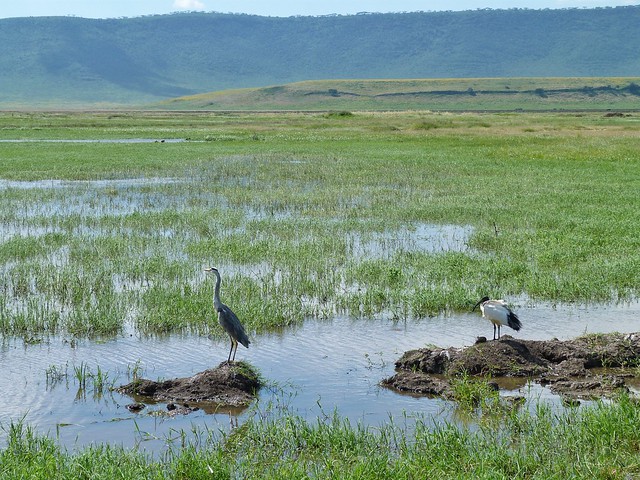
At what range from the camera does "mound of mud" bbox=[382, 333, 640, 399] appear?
35.5 feet

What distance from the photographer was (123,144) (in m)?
51.4

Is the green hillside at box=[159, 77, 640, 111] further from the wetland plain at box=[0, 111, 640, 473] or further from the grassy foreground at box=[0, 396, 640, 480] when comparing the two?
the grassy foreground at box=[0, 396, 640, 480]

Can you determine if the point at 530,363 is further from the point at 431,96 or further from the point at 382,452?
the point at 431,96

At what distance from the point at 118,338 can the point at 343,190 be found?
683 inches

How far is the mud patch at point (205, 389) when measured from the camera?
1035cm

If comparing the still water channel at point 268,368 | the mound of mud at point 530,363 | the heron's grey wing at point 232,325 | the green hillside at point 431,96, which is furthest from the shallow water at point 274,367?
the green hillside at point 431,96

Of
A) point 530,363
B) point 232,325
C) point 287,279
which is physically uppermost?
point 232,325

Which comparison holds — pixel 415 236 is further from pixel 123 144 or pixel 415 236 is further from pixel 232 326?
pixel 123 144

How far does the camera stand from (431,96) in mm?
157250

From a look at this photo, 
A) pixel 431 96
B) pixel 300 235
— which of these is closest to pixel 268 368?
pixel 300 235

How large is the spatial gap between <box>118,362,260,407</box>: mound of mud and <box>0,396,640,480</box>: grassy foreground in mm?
909

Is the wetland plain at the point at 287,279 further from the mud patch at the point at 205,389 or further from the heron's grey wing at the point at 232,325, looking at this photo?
the heron's grey wing at the point at 232,325

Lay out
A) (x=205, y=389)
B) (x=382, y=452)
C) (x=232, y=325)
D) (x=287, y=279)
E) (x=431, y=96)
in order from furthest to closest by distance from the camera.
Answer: (x=431, y=96), (x=287, y=279), (x=232, y=325), (x=205, y=389), (x=382, y=452)

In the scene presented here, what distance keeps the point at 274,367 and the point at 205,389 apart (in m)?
1.49
